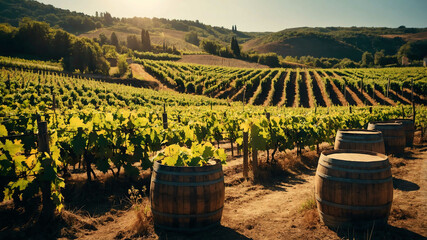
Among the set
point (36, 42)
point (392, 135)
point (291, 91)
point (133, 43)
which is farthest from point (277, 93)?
point (133, 43)

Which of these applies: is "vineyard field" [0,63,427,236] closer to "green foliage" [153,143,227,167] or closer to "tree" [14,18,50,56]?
"green foliage" [153,143,227,167]

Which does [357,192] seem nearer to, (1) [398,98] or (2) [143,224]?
(2) [143,224]

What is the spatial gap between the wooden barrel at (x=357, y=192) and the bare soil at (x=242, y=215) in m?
0.19

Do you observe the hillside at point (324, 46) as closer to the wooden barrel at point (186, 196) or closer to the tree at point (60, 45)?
the tree at point (60, 45)

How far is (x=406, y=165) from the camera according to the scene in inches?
325

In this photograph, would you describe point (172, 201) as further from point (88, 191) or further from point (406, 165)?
point (406, 165)

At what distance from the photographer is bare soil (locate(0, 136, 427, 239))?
4125mm

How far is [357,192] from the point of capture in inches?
156

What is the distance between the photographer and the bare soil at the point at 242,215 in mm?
4125

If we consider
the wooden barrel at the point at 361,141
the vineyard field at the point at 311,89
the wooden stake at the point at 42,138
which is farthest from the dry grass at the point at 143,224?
the vineyard field at the point at 311,89

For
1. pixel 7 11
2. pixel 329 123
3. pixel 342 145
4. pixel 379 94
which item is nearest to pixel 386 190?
pixel 342 145

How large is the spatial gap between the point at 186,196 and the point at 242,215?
150cm

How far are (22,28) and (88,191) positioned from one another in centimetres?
8355

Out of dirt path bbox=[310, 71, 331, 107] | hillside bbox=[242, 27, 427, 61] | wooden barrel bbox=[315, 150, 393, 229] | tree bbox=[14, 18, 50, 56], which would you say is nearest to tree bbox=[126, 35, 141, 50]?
tree bbox=[14, 18, 50, 56]
